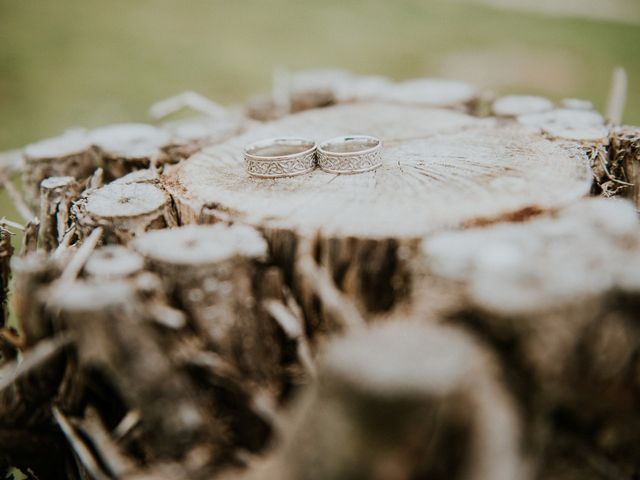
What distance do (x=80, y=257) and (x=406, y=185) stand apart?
3.22 feet

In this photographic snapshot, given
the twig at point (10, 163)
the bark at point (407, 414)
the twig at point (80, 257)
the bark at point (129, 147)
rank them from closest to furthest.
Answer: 1. the bark at point (407, 414)
2. the twig at point (80, 257)
3. the bark at point (129, 147)
4. the twig at point (10, 163)

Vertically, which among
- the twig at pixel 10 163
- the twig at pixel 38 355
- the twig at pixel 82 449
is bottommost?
the twig at pixel 82 449

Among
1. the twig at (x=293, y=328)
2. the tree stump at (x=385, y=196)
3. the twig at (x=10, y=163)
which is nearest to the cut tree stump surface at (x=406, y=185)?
the tree stump at (x=385, y=196)

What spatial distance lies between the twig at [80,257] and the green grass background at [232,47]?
326 cm

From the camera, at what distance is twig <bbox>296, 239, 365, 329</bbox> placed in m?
1.34

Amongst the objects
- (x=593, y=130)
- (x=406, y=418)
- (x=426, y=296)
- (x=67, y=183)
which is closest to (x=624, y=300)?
(x=426, y=296)

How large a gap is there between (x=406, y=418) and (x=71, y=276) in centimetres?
97

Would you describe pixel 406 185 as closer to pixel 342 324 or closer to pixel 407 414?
pixel 342 324

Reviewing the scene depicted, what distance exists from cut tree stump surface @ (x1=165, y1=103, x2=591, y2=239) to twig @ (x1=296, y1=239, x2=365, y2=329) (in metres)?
0.08

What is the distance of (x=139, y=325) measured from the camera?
48.8 inches

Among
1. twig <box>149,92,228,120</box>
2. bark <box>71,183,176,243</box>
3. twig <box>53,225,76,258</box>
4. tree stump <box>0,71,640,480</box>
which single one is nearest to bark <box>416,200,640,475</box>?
tree stump <box>0,71,640,480</box>

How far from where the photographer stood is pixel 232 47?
5.48m

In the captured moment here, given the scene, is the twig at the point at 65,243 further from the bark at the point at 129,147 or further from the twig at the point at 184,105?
the twig at the point at 184,105

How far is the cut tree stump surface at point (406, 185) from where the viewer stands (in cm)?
152
